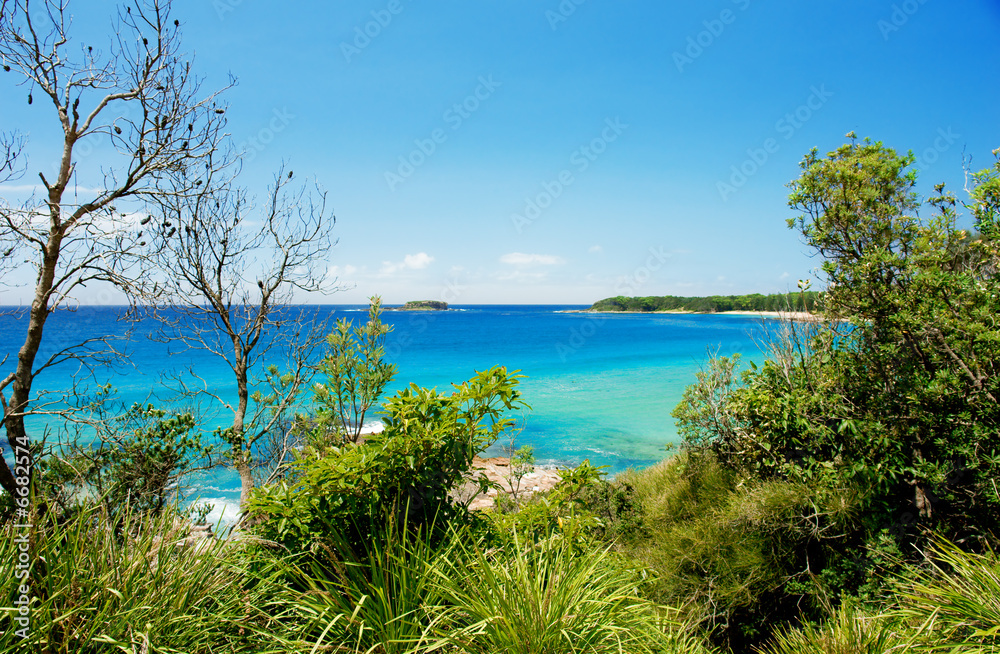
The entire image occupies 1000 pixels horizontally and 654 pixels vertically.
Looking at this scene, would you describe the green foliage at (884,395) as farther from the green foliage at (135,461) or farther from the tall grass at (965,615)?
the green foliage at (135,461)

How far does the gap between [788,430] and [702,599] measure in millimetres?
2374

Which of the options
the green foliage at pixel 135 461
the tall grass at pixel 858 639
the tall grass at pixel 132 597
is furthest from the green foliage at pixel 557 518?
the green foliage at pixel 135 461

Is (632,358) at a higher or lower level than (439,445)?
lower

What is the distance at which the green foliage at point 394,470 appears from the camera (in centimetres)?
282

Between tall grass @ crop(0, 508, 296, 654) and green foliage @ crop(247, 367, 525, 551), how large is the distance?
14.9 inches

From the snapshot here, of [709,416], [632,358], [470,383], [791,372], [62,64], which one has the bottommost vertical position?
[632,358]

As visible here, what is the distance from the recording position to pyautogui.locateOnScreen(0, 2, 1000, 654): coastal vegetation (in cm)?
253

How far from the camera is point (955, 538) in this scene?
178 inches

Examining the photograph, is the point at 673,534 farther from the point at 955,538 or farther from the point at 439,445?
the point at 439,445

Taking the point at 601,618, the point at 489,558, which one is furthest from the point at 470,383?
the point at 601,618

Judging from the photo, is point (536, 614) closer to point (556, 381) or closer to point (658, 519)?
point (658, 519)

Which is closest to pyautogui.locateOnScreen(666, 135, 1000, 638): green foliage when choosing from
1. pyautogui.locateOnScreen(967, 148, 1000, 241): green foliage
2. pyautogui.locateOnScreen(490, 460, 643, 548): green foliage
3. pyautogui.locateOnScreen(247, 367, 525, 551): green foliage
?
pyautogui.locateOnScreen(967, 148, 1000, 241): green foliage

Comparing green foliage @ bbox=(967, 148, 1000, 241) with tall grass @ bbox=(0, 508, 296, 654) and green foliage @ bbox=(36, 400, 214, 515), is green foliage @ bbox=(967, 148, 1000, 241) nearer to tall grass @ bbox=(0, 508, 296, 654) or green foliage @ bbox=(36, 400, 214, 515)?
tall grass @ bbox=(0, 508, 296, 654)

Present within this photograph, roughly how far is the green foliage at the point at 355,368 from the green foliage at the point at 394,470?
8.44ft
